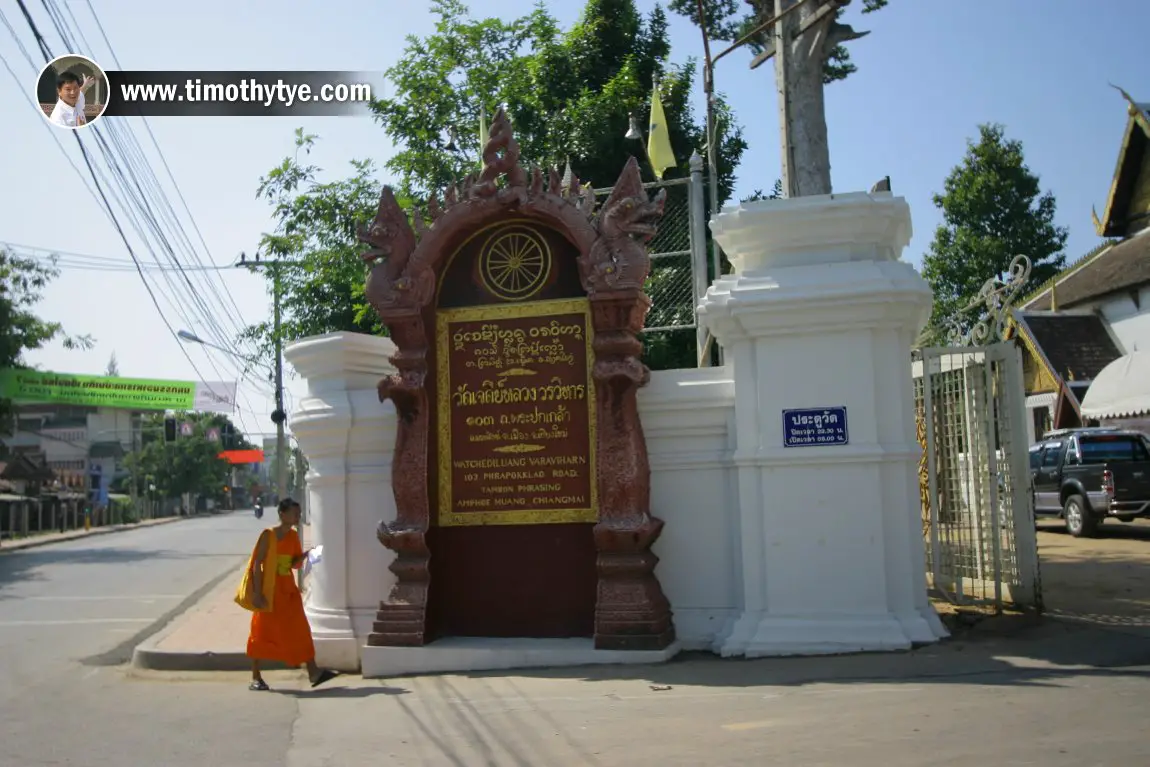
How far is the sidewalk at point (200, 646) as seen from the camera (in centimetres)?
847

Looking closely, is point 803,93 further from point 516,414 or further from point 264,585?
point 264,585

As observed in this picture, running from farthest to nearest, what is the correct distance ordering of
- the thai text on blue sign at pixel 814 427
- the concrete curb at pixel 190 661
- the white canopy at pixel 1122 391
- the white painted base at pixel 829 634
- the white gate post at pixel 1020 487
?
the white canopy at pixel 1122 391 → the concrete curb at pixel 190 661 → the white gate post at pixel 1020 487 → the thai text on blue sign at pixel 814 427 → the white painted base at pixel 829 634

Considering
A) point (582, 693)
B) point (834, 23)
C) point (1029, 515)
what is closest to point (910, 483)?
point (1029, 515)

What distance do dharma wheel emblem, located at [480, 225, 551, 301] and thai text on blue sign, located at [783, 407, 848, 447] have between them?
2.05 meters

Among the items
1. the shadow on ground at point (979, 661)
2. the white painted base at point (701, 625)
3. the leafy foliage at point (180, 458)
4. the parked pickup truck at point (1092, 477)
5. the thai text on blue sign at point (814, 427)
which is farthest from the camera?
the leafy foliage at point (180, 458)

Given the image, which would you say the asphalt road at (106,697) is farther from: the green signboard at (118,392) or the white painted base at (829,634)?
the green signboard at (118,392)

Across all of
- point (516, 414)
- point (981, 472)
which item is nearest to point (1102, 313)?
point (981, 472)

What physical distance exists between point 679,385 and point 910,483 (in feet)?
5.58

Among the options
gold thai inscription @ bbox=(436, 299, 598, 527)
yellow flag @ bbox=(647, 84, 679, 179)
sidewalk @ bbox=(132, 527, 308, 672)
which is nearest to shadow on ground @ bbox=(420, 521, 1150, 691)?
gold thai inscription @ bbox=(436, 299, 598, 527)

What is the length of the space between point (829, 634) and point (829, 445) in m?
1.24

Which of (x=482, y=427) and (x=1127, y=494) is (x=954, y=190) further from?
(x=482, y=427)

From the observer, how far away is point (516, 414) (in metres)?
7.57

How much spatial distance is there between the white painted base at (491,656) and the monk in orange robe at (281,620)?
448mm

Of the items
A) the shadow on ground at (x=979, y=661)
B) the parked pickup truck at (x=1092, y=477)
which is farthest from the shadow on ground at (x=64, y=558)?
the parked pickup truck at (x=1092, y=477)
